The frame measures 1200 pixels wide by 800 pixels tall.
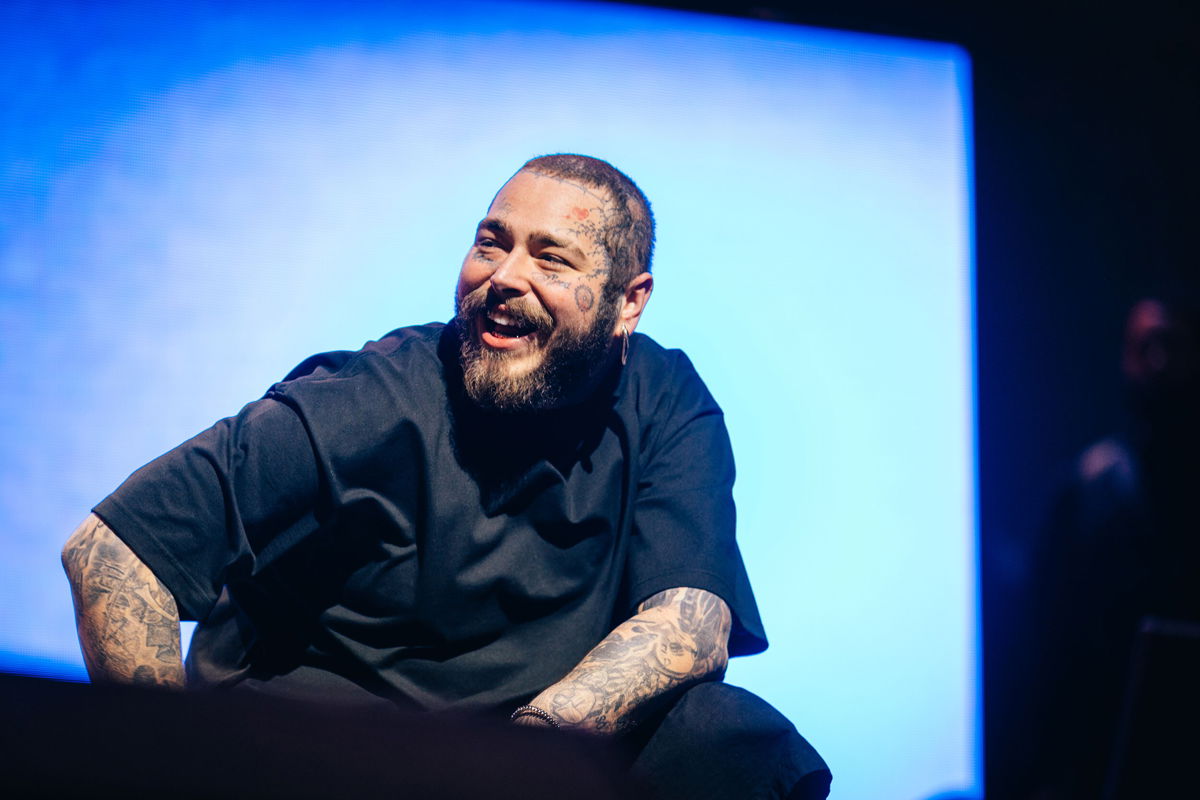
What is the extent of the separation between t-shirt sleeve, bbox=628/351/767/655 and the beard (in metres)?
0.16

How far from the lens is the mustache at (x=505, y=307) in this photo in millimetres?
1695

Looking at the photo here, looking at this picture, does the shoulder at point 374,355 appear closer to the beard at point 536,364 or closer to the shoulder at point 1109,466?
the beard at point 536,364

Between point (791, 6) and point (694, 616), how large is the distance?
184 cm

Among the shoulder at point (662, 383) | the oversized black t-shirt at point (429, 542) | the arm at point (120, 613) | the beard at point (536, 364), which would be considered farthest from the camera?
the shoulder at point (662, 383)

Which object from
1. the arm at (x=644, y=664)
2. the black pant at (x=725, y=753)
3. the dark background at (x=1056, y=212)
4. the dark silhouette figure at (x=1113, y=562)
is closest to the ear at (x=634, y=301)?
the arm at (x=644, y=664)

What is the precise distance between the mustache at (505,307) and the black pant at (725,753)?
2.26 ft

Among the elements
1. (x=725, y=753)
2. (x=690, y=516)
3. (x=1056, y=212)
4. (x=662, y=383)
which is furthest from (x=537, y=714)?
(x=1056, y=212)

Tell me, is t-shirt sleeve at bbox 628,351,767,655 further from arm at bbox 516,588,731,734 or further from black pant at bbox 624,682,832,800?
black pant at bbox 624,682,832,800

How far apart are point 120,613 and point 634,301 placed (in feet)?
3.39

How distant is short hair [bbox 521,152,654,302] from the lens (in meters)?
1.77

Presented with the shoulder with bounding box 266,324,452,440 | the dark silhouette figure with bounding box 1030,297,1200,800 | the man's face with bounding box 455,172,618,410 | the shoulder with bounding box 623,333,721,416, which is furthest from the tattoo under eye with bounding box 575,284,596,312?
the dark silhouette figure with bounding box 1030,297,1200,800

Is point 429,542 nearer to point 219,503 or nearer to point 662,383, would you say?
point 219,503

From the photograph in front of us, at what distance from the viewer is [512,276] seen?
1676 millimetres

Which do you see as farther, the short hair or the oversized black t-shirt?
the short hair
